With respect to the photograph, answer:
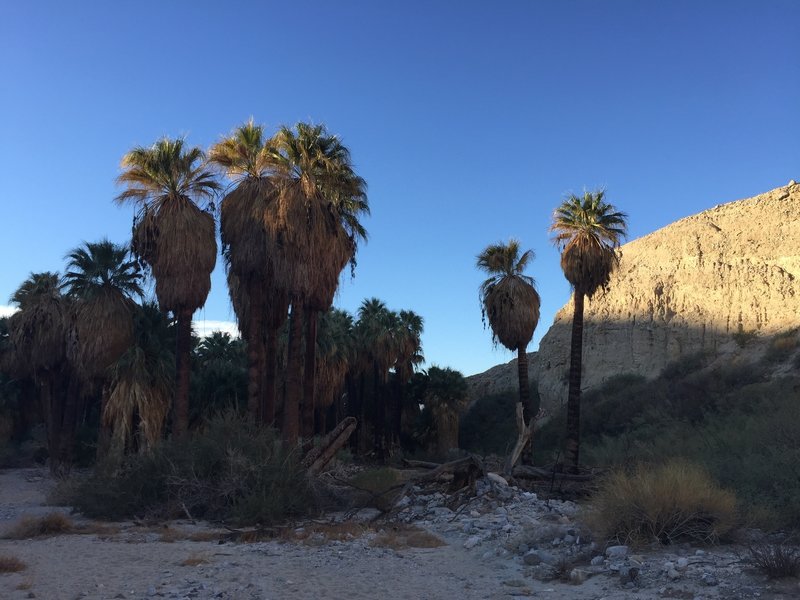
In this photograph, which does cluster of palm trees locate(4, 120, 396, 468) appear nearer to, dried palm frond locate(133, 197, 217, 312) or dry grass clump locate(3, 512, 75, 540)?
dried palm frond locate(133, 197, 217, 312)

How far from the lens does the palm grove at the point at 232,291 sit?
71.2ft

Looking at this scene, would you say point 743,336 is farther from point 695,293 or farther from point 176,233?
point 176,233

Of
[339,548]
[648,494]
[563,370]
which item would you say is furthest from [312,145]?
[563,370]

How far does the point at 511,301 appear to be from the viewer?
1173 inches

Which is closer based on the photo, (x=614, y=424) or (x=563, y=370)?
(x=614, y=424)

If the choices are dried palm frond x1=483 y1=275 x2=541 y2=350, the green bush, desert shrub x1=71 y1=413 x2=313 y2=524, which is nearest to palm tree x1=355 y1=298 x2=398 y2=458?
the green bush

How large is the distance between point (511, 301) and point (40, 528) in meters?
20.3

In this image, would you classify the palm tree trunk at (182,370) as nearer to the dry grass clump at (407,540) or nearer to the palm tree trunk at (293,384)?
the palm tree trunk at (293,384)

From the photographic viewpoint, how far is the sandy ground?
7.91 metres

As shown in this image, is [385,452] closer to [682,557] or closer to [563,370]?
[563,370]

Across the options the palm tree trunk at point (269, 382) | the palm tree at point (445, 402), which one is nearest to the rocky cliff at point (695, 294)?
the palm tree at point (445, 402)

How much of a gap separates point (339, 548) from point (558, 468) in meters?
11.2

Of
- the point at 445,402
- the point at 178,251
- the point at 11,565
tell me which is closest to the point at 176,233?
the point at 178,251

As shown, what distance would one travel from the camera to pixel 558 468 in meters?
21.0
